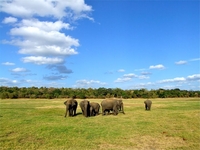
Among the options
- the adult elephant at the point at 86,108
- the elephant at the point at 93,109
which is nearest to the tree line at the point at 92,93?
the elephant at the point at 93,109

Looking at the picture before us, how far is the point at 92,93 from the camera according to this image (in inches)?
2872

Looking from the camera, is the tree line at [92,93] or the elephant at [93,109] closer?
the elephant at [93,109]

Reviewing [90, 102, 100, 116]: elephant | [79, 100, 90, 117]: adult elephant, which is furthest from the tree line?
[79, 100, 90, 117]: adult elephant

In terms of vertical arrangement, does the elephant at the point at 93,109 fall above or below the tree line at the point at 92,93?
below

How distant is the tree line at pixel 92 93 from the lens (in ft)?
218

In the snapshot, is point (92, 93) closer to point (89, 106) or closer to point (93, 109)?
point (93, 109)

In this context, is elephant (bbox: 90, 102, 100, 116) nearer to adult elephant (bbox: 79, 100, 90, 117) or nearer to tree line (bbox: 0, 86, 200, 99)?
adult elephant (bbox: 79, 100, 90, 117)

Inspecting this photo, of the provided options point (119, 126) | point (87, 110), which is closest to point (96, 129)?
point (119, 126)

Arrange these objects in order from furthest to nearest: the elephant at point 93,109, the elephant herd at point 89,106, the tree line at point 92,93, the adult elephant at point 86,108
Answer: the tree line at point 92,93
the elephant at point 93,109
the elephant herd at point 89,106
the adult elephant at point 86,108

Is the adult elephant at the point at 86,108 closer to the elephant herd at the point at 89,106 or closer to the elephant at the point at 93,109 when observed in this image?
the elephant herd at the point at 89,106

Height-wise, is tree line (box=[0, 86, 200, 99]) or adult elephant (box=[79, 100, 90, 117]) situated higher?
tree line (box=[0, 86, 200, 99])

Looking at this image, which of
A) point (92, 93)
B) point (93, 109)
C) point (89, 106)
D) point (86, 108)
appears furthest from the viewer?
point (92, 93)

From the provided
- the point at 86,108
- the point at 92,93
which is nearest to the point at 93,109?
the point at 86,108

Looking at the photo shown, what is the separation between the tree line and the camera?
66.3 m
